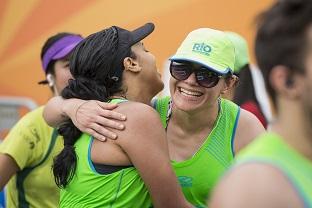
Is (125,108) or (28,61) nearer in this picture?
(125,108)

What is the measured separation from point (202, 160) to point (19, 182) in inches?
45.4

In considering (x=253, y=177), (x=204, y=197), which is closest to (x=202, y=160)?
(x=204, y=197)

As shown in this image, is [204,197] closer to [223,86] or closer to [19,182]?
[223,86]

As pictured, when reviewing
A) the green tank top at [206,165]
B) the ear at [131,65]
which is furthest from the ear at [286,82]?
the green tank top at [206,165]

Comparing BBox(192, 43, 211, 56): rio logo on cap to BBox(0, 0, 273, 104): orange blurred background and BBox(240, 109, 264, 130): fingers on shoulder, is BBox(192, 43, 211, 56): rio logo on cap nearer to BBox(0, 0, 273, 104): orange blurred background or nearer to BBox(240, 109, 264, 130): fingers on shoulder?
BBox(240, 109, 264, 130): fingers on shoulder

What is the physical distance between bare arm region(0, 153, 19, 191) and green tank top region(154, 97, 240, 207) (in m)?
0.94

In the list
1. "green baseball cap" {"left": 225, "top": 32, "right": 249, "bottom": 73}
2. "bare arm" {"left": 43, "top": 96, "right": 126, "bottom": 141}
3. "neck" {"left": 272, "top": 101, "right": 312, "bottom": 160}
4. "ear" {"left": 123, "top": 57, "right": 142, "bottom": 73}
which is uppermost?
"neck" {"left": 272, "top": 101, "right": 312, "bottom": 160}

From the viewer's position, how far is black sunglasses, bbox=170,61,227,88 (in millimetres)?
2895

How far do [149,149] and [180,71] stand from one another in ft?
1.56

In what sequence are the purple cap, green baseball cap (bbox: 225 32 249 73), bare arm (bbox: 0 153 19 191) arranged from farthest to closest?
the purple cap < green baseball cap (bbox: 225 32 249 73) < bare arm (bbox: 0 153 19 191)

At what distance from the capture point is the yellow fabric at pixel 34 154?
3535 mm

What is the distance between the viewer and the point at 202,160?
2.96 meters

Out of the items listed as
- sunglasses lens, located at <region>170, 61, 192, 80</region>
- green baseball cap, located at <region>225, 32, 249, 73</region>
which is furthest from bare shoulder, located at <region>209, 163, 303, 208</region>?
green baseball cap, located at <region>225, 32, 249, 73</region>

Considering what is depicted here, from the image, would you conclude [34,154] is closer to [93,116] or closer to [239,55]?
[93,116]
